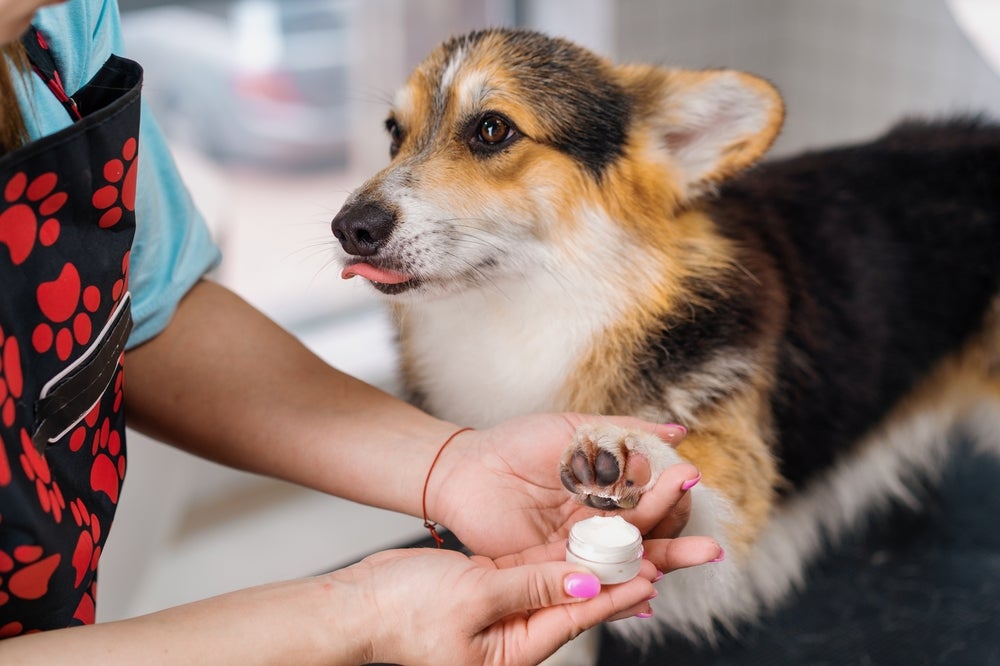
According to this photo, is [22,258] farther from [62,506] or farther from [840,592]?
[840,592]

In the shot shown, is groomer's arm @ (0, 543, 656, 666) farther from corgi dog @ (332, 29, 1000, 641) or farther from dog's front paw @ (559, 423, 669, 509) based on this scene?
corgi dog @ (332, 29, 1000, 641)

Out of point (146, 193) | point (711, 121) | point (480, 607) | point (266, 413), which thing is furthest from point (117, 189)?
point (711, 121)

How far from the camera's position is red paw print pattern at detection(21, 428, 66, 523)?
2.38 ft

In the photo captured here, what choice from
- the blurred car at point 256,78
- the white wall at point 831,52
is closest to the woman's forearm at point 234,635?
the white wall at point 831,52

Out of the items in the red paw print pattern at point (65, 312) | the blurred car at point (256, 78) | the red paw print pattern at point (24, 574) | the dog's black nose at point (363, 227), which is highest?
the red paw print pattern at point (65, 312)

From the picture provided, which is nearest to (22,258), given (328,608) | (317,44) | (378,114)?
(328,608)

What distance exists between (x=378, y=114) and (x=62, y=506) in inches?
93.9

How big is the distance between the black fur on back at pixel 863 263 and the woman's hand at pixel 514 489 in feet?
1.09

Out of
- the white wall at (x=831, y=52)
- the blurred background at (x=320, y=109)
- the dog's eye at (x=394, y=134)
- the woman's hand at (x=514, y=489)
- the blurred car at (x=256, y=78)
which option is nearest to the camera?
the woman's hand at (x=514, y=489)

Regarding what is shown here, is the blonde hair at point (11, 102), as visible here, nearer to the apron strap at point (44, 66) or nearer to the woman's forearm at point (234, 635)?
the apron strap at point (44, 66)

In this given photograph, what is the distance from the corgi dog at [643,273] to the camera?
1.08 m

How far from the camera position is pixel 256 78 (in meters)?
3.31

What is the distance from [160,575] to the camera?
204cm

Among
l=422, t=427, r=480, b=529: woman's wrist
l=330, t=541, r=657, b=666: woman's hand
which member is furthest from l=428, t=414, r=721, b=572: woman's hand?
l=330, t=541, r=657, b=666: woman's hand
